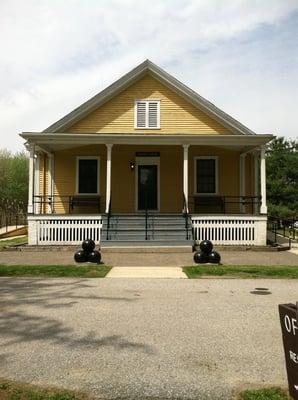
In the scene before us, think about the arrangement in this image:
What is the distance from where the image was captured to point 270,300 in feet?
27.9

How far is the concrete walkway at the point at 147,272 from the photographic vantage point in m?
11.5

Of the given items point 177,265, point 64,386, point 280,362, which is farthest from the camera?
point 177,265

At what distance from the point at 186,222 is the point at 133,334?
1306cm

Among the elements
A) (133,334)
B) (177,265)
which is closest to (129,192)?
(177,265)

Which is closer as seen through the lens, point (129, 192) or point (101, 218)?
point (101, 218)

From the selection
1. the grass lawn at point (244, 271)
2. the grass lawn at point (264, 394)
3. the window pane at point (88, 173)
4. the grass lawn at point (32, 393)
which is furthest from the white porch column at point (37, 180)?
the grass lawn at point (264, 394)

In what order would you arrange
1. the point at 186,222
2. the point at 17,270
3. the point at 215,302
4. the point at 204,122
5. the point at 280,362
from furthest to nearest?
the point at 204,122 → the point at 186,222 → the point at 17,270 → the point at 215,302 → the point at 280,362

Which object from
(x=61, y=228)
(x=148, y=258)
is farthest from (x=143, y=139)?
(x=148, y=258)

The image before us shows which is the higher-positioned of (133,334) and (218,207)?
(218,207)

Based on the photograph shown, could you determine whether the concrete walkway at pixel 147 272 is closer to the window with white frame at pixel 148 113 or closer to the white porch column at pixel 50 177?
the white porch column at pixel 50 177

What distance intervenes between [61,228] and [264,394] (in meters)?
15.7

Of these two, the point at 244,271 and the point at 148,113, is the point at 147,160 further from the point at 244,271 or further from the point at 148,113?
the point at 244,271

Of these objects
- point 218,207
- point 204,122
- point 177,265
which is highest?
point 204,122

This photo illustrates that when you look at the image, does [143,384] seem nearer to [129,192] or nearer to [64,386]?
[64,386]
